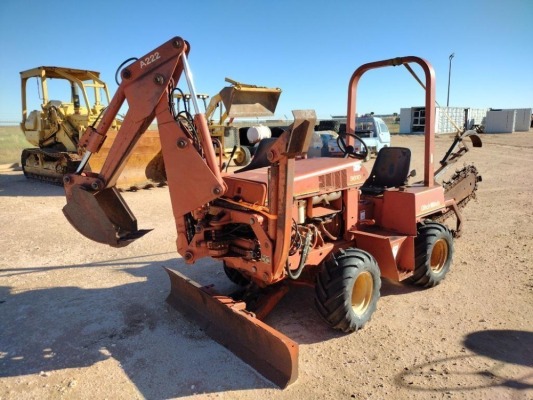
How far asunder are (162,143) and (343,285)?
192 centimetres

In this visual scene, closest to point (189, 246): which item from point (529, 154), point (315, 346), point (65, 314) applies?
point (315, 346)

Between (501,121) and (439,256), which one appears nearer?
(439,256)

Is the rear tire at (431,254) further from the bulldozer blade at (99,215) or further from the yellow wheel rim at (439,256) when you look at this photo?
the bulldozer blade at (99,215)

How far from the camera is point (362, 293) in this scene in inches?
152

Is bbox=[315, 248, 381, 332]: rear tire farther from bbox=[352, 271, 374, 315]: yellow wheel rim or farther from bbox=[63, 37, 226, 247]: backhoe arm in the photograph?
bbox=[63, 37, 226, 247]: backhoe arm

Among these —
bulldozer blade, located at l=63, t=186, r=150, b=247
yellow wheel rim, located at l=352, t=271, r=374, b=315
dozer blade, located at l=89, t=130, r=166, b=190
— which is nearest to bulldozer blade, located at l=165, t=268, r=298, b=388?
bulldozer blade, located at l=63, t=186, r=150, b=247

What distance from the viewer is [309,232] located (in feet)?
11.5

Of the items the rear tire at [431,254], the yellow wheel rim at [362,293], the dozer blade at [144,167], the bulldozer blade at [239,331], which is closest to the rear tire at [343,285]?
the yellow wheel rim at [362,293]

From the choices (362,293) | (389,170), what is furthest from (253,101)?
(362,293)

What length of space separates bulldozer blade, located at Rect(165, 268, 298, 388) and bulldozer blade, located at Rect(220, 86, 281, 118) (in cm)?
559

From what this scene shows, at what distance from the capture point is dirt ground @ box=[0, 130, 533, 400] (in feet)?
9.84

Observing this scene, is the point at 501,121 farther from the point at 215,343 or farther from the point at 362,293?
the point at 215,343

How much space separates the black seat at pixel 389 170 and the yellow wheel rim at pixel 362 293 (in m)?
1.36

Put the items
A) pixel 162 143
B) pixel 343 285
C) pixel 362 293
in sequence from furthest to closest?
pixel 362 293 < pixel 343 285 < pixel 162 143
